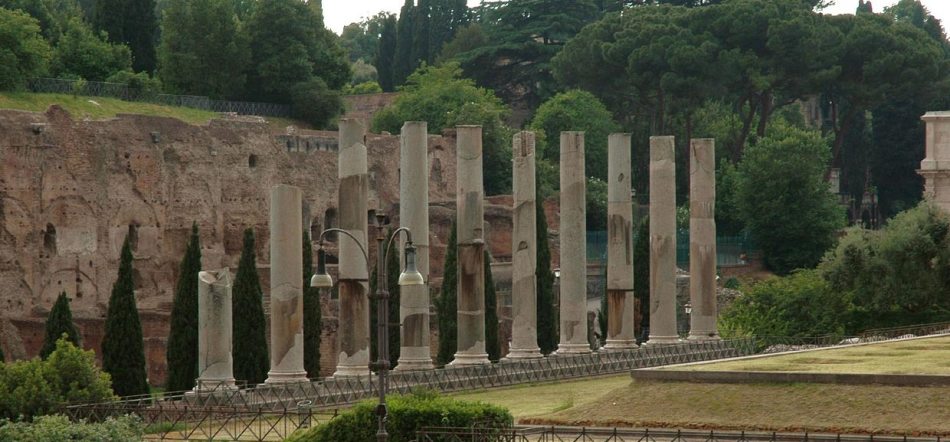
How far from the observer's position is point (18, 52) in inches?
2527

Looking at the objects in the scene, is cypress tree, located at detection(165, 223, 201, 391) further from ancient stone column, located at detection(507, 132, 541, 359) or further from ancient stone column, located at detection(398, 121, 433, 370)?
ancient stone column, located at detection(507, 132, 541, 359)

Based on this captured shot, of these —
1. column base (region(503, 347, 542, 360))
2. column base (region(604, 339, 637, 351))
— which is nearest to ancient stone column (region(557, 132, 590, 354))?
column base (region(604, 339, 637, 351))

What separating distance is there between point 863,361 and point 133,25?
44.8m

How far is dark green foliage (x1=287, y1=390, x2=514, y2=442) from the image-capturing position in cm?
2992

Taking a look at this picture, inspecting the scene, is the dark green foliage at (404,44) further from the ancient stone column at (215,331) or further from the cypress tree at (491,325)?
the ancient stone column at (215,331)

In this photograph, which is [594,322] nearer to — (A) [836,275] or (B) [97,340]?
(A) [836,275]

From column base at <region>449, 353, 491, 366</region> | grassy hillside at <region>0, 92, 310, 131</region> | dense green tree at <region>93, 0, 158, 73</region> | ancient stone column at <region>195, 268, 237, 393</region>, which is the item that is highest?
dense green tree at <region>93, 0, 158, 73</region>

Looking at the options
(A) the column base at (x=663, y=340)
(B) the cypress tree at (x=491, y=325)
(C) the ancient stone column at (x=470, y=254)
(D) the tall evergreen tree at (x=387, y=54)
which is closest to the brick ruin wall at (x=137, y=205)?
(B) the cypress tree at (x=491, y=325)

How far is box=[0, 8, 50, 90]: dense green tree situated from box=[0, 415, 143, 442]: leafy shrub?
32967 mm

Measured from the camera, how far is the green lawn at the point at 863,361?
34.8m

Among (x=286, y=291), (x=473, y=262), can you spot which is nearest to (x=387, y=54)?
(x=473, y=262)

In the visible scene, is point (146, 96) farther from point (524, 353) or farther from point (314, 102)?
point (524, 353)

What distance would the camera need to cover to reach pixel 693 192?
4762 centimetres

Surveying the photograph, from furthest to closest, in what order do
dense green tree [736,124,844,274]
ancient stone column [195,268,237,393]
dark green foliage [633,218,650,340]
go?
1. dense green tree [736,124,844,274]
2. dark green foliage [633,218,650,340]
3. ancient stone column [195,268,237,393]
